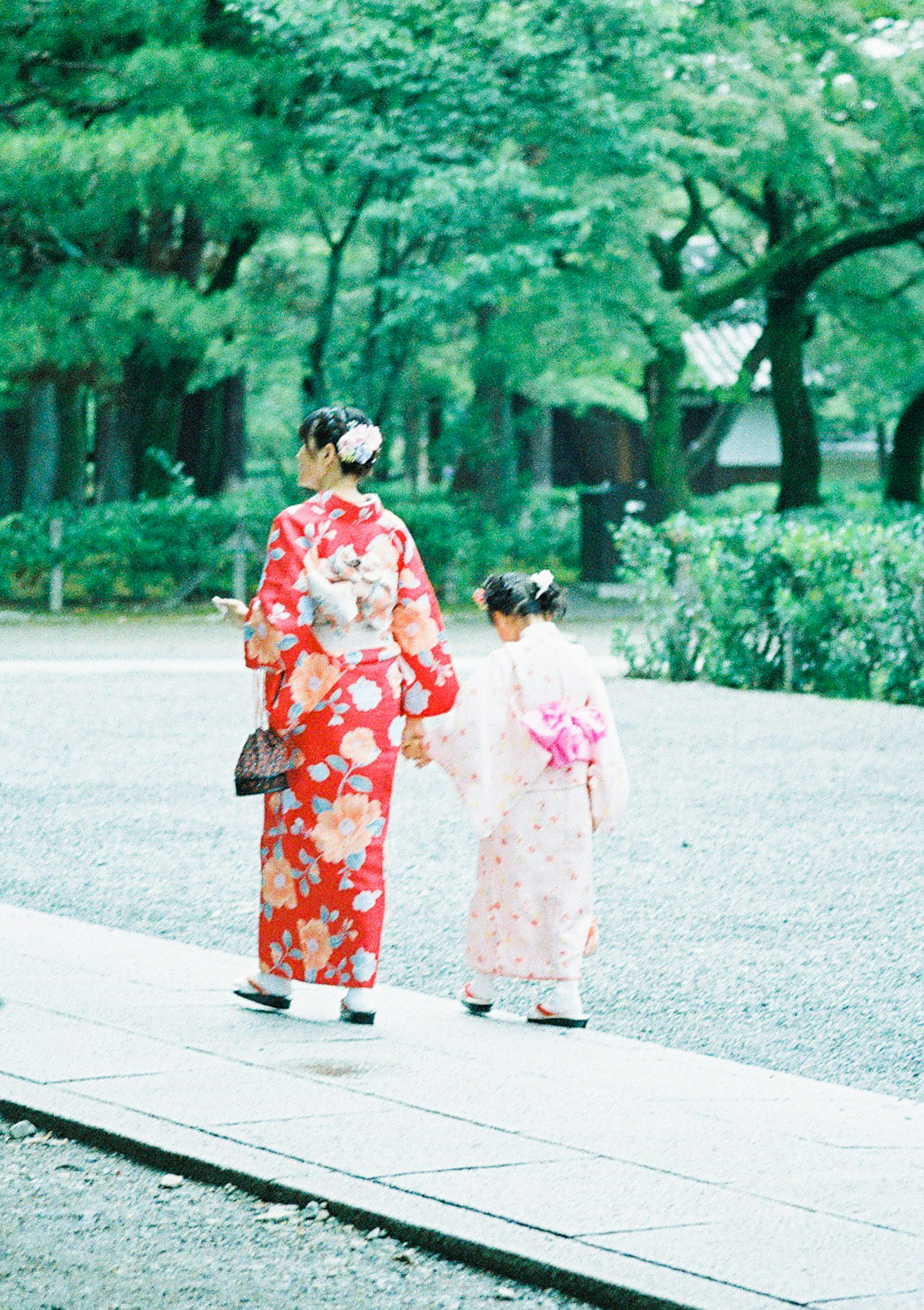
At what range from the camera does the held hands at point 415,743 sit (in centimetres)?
564

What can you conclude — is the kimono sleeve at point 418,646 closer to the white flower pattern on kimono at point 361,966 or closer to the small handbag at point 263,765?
the small handbag at point 263,765

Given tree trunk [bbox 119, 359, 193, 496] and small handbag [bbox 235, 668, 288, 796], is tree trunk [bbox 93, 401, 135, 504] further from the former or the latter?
small handbag [bbox 235, 668, 288, 796]

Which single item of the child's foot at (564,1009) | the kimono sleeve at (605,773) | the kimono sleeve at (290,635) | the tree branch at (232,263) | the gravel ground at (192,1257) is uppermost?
the tree branch at (232,263)

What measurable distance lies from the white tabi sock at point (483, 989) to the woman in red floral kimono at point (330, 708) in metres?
0.30

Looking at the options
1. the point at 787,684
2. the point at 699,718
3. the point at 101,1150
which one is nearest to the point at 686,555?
the point at 787,684

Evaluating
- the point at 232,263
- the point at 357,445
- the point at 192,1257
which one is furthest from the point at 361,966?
the point at 232,263

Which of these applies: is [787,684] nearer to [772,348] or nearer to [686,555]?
[686,555]

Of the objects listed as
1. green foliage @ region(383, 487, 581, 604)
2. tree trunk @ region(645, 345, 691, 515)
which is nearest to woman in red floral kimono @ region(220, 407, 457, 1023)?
green foliage @ region(383, 487, 581, 604)

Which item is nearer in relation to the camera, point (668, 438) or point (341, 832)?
point (341, 832)

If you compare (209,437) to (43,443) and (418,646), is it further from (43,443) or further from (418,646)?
(418,646)

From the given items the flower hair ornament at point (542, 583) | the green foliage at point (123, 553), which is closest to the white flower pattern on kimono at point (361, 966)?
the flower hair ornament at point (542, 583)

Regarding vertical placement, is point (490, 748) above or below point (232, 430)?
below

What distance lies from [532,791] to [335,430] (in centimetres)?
113

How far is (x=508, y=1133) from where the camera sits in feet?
14.3
